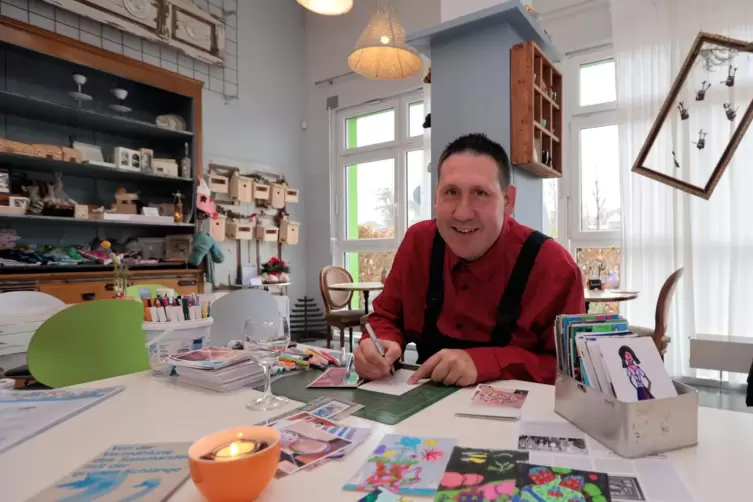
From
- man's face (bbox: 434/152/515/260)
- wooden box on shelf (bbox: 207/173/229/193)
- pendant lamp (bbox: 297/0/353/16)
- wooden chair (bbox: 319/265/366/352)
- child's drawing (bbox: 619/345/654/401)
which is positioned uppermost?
pendant lamp (bbox: 297/0/353/16)

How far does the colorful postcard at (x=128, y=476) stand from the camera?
576mm

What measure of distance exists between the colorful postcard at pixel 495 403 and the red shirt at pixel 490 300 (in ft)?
0.28

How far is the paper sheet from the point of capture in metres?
0.98

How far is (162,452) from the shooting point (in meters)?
0.69

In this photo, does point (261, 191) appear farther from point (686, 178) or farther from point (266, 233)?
point (686, 178)

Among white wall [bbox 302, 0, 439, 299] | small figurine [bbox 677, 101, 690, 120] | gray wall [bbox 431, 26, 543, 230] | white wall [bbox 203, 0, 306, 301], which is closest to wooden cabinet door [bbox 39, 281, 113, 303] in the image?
white wall [bbox 203, 0, 306, 301]

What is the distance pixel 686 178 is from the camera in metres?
3.59

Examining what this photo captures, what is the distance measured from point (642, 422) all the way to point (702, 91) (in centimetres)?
386

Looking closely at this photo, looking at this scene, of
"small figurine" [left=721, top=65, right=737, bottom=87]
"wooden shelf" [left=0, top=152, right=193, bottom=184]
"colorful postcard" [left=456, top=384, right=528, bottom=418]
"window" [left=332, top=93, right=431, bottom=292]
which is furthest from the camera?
"window" [left=332, top=93, right=431, bottom=292]

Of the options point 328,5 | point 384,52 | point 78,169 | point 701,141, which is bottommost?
point 78,169

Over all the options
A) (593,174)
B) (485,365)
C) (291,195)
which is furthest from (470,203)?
(291,195)

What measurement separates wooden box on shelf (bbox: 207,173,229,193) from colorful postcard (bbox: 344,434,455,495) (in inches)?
176

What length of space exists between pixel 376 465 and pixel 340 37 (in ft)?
19.5

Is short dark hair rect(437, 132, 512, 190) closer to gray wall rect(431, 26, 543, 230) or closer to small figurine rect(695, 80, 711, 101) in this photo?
gray wall rect(431, 26, 543, 230)
